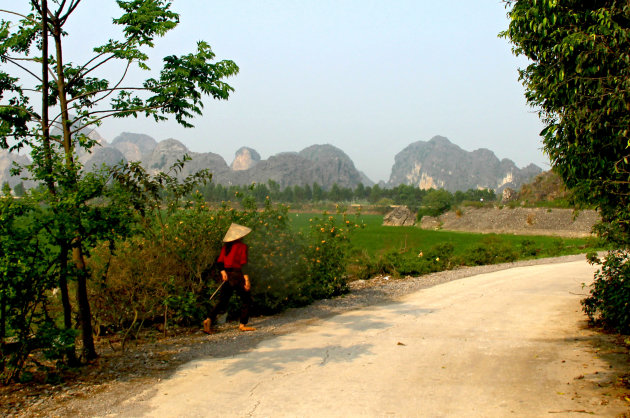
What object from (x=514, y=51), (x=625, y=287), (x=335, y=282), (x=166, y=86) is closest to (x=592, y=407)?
(x=625, y=287)

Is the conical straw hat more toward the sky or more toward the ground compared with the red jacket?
more toward the sky

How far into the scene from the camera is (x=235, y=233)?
8.27 metres

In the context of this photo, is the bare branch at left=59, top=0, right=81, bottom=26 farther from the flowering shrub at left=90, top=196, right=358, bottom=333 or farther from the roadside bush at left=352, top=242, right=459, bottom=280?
the roadside bush at left=352, top=242, right=459, bottom=280

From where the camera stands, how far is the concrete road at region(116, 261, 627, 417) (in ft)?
15.9

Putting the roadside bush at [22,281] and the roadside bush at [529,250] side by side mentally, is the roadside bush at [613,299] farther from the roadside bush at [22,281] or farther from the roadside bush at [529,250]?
the roadside bush at [529,250]

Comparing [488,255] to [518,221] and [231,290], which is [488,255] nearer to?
[231,290]

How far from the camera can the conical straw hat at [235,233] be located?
26.9 ft

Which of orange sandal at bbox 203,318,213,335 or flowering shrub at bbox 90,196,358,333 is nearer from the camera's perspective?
flowering shrub at bbox 90,196,358,333

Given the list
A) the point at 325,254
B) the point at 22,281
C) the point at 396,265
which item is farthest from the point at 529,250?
the point at 22,281

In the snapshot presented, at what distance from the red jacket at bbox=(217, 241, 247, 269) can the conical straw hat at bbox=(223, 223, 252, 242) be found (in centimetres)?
13

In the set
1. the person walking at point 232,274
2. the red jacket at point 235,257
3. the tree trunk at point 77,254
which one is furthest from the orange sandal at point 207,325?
the tree trunk at point 77,254

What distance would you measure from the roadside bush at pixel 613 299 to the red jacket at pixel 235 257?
5.79m

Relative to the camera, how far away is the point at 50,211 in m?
5.36

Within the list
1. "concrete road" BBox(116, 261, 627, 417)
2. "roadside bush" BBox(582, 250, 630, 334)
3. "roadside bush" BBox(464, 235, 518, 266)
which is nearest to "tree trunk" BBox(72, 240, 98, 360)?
"concrete road" BBox(116, 261, 627, 417)
